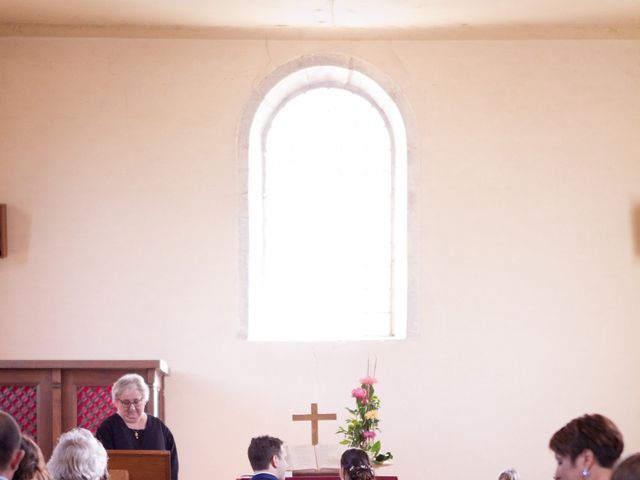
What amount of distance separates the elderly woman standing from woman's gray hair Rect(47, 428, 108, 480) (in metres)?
2.37

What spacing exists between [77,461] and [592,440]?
196cm

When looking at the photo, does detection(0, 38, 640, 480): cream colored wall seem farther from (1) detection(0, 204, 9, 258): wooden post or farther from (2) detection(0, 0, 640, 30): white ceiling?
(2) detection(0, 0, 640, 30): white ceiling

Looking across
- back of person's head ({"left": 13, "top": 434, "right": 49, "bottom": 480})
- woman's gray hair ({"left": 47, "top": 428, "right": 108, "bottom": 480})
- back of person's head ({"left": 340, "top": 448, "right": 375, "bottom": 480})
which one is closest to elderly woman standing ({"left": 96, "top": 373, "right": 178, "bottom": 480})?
back of person's head ({"left": 340, "top": 448, "right": 375, "bottom": 480})

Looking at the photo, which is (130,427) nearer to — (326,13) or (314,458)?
(314,458)

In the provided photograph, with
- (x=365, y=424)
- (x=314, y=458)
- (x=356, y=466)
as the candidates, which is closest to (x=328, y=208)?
(x=365, y=424)

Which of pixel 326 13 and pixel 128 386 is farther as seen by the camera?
pixel 326 13

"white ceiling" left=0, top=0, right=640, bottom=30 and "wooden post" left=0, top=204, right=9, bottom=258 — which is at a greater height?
"white ceiling" left=0, top=0, right=640, bottom=30

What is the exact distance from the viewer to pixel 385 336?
10133mm

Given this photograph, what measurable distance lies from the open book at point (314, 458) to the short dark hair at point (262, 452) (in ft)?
4.74

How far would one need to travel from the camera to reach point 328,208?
1036 centimetres

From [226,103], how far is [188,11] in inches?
32.5

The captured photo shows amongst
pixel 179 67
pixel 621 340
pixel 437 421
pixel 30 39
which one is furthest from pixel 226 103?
pixel 621 340

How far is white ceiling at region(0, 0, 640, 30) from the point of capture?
9.30 m

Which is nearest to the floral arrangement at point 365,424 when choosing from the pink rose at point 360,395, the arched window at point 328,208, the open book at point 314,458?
the pink rose at point 360,395
